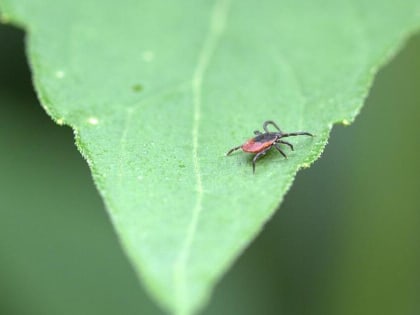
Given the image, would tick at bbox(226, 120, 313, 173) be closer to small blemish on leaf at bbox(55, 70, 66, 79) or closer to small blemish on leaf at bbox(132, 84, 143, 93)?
small blemish on leaf at bbox(132, 84, 143, 93)

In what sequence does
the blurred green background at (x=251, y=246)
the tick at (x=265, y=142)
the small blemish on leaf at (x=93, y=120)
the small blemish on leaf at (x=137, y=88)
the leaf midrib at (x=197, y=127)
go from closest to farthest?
1. the leaf midrib at (x=197, y=127)
2. the tick at (x=265, y=142)
3. the small blemish on leaf at (x=93, y=120)
4. the small blemish on leaf at (x=137, y=88)
5. the blurred green background at (x=251, y=246)

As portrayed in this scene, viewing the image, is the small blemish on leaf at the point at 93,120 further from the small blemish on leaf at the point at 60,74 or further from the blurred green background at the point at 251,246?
the blurred green background at the point at 251,246

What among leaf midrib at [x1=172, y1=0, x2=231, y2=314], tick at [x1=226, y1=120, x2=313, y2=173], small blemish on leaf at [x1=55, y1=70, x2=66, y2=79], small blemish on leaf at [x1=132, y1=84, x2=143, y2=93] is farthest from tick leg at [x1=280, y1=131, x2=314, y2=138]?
small blemish on leaf at [x1=55, y1=70, x2=66, y2=79]

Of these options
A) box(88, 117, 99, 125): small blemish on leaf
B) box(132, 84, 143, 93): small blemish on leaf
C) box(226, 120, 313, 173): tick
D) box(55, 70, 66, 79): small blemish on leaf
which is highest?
box(55, 70, 66, 79): small blemish on leaf

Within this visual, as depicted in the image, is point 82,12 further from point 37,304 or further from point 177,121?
point 37,304

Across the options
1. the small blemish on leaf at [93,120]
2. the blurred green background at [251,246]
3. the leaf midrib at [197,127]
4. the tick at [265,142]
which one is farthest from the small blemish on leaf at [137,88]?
the blurred green background at [251,246]

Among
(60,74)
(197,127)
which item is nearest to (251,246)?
(197,127)

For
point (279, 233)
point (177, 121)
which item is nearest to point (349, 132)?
point (279, 233)

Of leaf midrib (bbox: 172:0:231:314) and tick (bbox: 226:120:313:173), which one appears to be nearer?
leaf midrib (bbox: 172:0:231:314)
